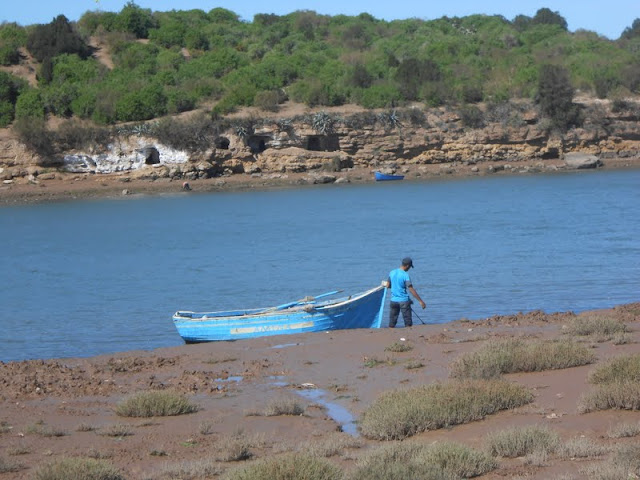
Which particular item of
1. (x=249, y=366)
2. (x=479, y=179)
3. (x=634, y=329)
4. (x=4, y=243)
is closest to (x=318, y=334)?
Result: (x=249, y=366)

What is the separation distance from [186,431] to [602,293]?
14379 millimetres

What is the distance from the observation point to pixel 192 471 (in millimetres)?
9648

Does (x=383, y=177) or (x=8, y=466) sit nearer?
(x=8, y=466)

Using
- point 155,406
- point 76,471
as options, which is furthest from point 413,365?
point 76,471

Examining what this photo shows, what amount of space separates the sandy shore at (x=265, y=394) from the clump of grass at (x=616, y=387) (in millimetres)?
135

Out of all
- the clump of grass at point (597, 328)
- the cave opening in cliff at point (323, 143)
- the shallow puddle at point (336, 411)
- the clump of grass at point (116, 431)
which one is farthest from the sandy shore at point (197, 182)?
the clump of grass at point (116, 431)

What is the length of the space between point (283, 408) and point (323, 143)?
53536 millimetres

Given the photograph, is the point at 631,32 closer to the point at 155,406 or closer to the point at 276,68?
the point at 276,68

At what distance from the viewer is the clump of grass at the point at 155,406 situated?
1264 cm

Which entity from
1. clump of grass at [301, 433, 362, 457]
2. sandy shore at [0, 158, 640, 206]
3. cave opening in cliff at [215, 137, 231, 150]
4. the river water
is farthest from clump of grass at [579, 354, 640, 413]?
cave opening in cliff at [215, 137, 231, 150]

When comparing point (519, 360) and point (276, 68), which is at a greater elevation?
point (276, 68)

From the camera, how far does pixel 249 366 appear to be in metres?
16.2

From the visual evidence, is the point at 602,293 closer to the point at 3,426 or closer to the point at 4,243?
the point at 3,426

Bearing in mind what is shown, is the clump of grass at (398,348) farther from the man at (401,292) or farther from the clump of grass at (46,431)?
the clump of grass at (46,431)
